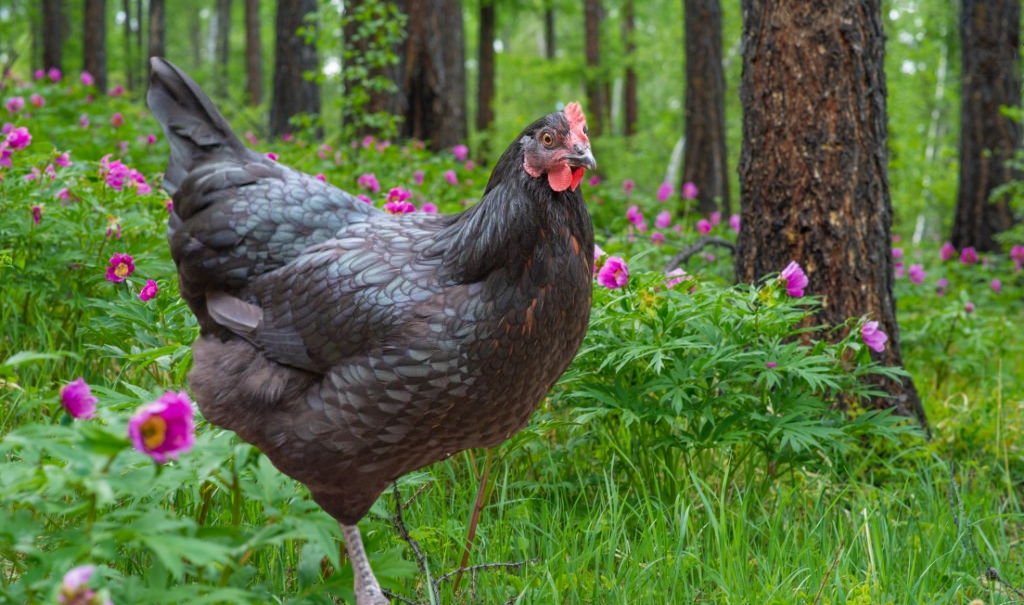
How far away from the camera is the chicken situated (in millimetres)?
2422

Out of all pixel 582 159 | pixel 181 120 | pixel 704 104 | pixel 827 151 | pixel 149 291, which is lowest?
pixel 149 291

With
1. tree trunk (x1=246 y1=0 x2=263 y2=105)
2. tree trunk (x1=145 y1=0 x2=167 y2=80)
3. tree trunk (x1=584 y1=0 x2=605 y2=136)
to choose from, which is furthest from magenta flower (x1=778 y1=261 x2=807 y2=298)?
tree trunk (x1=246 y1=0 x2=263 y2=105)

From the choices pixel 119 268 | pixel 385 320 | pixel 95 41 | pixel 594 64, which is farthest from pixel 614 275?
pixel 594 64

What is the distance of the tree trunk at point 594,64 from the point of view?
64.5 feet

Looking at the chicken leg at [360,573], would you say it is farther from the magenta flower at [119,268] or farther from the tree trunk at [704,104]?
the tree trunk at [704,104]

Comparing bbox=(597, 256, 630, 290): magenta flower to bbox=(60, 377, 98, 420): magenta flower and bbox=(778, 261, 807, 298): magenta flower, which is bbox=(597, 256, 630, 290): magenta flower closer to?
bbox=(778, 261, 807, 298): magenta flower

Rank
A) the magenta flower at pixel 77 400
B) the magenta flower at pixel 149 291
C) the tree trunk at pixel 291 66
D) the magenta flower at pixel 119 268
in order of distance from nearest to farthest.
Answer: the magenta flower at pixel 77 400
the magenta flower at pixel 149 291
the magenta flower at pixel 119 268
the tree trunk at pixel 291 66

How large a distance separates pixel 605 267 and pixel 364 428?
1.44m

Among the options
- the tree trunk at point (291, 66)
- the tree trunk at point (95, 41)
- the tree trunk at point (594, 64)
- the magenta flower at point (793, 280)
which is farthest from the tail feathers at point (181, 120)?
the tree trunk at point (594, 64)

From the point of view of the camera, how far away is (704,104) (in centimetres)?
1010

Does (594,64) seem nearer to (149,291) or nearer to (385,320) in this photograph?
(149,291)

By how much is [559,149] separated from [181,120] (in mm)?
1583

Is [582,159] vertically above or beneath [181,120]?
beneath

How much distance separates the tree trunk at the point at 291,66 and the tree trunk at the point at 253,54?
12659 mm
